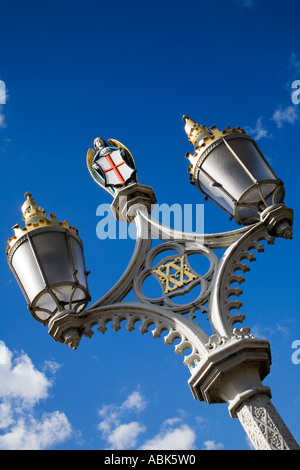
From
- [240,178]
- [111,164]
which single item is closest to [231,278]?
[240,178]

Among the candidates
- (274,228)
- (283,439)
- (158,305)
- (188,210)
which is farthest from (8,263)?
(283,439)

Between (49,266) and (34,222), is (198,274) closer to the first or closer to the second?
(49,266)

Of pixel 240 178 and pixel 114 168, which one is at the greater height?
pixel 114 168

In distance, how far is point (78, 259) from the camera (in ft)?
25.5

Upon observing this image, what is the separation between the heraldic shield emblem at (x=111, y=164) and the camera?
984 cm

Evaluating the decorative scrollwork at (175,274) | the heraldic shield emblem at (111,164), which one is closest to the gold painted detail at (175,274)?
the decorative scrollwork at (175,274)

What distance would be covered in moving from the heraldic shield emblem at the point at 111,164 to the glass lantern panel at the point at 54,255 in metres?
2.25

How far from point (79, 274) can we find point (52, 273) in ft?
1.26

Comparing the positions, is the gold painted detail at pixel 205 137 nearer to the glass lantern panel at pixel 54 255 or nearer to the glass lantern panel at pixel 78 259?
the glass lantern panel at pixel 78 259

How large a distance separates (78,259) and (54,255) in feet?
1.16

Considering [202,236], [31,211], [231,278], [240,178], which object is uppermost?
[31,211]

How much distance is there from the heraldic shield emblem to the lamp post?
3.50 ft
